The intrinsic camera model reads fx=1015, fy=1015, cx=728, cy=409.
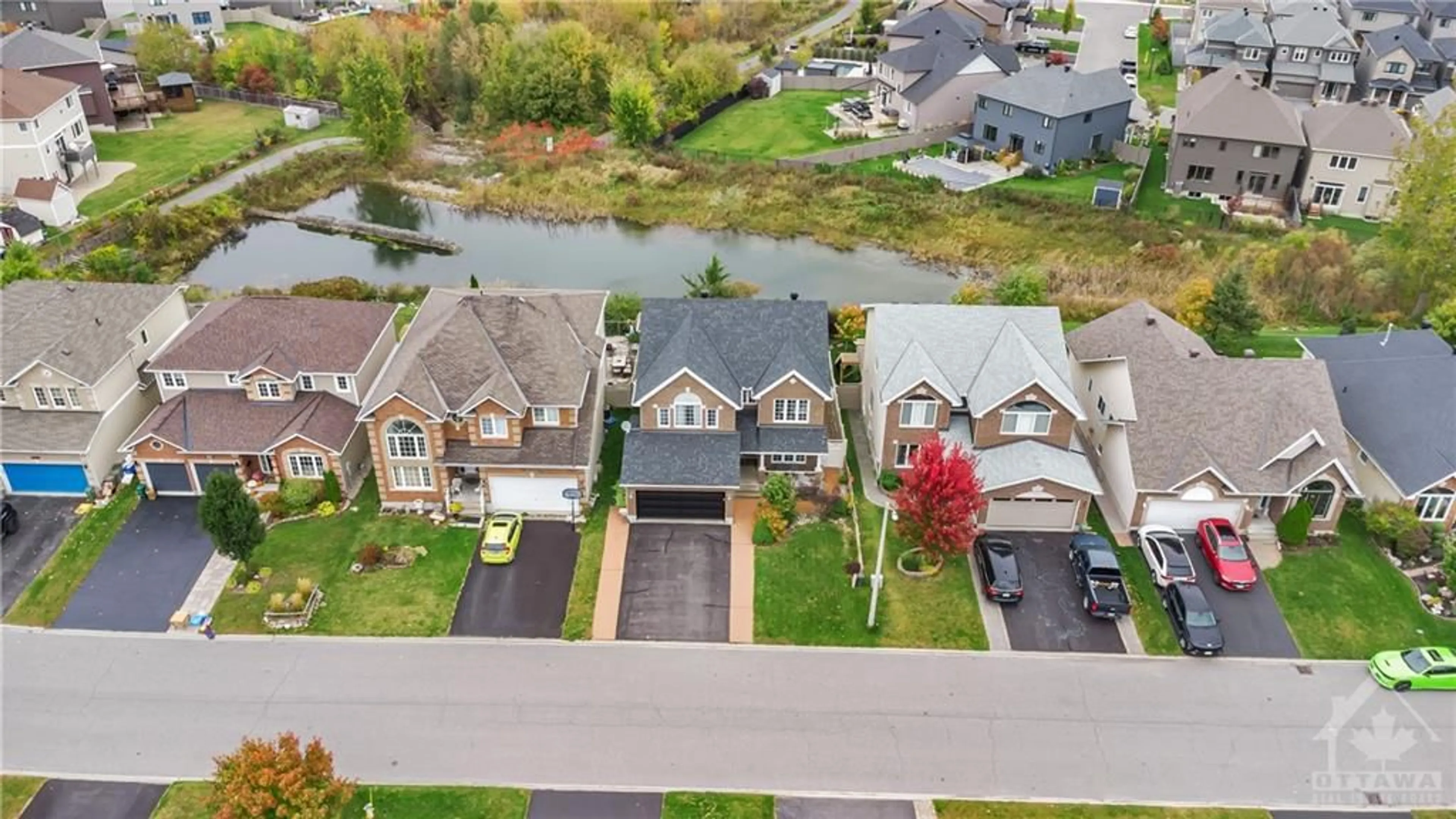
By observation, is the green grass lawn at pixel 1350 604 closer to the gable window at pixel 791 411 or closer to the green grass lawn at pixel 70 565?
the gable window at pixel 791 411

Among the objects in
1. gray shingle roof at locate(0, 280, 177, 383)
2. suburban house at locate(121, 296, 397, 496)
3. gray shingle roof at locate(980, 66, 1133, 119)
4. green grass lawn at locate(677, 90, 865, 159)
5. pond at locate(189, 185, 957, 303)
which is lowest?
pond at locate(189, 185, 957, 303)

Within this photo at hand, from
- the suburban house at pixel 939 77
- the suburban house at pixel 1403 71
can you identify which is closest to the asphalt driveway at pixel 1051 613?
the suburban house at pixel 939 77

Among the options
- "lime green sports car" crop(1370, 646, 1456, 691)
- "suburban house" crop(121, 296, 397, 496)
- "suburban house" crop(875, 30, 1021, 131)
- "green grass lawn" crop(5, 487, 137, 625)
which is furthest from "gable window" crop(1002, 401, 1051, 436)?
"suburban house" crop(875, 30, 1021, 131)

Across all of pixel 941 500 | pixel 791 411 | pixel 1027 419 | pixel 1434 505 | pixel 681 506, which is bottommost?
pixel 681 506

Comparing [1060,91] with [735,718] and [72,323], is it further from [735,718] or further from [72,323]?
[72,323]

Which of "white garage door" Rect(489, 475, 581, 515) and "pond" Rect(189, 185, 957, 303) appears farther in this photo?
"pond" Rect(189, 185, 957, 303)

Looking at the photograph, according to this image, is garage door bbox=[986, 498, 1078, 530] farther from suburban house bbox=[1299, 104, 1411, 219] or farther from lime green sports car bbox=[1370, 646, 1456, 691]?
suburban house bbox=[1299, 104, 1411, 219]

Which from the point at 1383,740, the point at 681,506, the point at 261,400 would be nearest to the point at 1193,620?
the point at 1383,740
